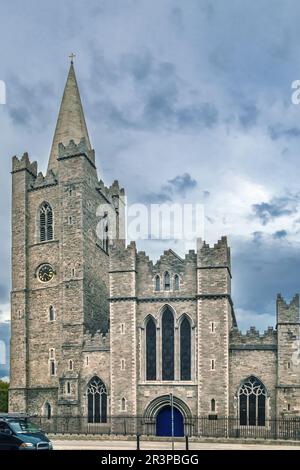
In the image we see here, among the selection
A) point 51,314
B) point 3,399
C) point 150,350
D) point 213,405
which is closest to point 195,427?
point 213,405

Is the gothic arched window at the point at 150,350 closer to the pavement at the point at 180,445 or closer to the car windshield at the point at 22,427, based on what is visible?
the pavement at the point at 180,445

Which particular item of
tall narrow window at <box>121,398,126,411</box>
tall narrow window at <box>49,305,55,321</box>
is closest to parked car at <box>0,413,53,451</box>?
tall narrow window at <box>121,398,126,411</box>

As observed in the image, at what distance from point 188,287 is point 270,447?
1321 centimetres

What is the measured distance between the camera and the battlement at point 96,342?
4634cm

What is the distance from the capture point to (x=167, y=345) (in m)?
44.7

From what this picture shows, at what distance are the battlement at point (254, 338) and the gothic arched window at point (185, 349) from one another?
2747 mm

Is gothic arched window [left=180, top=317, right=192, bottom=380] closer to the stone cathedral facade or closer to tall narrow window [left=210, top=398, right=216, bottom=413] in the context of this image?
the stone cathedral facade

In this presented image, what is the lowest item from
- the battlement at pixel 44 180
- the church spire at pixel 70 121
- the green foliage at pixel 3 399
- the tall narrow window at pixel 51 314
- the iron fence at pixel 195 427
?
the green foliage at pixel 3 399

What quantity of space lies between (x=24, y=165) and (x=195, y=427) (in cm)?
2419

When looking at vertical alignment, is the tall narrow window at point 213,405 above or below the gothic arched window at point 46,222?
below

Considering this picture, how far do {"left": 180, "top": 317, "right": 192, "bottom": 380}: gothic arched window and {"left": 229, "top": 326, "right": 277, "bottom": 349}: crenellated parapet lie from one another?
8.87 ft

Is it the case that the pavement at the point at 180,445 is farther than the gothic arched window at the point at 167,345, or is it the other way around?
the gothic arched window at the point at 167,345

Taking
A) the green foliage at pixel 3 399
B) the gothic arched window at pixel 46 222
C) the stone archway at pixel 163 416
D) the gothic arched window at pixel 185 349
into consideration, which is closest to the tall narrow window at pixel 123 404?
the stone archway at pixel 163 416

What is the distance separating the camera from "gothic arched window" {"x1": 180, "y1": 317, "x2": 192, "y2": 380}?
44156 millimetres
